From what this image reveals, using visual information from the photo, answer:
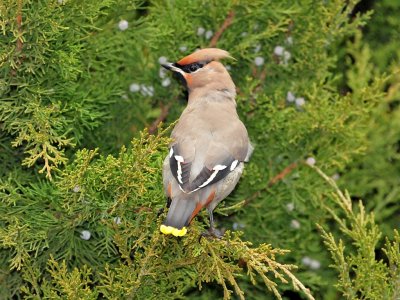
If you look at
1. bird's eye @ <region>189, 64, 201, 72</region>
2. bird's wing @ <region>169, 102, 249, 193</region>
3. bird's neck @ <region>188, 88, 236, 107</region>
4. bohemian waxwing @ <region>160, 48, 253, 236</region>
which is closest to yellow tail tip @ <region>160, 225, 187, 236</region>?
bohemian waxwing @ <region>160, 48, 253, 236</region>

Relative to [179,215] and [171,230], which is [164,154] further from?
[171,230]

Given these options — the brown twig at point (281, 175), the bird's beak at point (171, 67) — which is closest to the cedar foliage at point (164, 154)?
the brown twig at point (281, 175)

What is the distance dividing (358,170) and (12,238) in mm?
2469

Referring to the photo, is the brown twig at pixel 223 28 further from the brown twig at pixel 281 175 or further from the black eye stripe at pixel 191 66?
the brown twig at pixel 281 175

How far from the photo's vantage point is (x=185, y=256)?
3.79 metres

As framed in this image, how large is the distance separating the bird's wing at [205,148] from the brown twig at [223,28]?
54cm

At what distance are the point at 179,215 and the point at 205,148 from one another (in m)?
0.54

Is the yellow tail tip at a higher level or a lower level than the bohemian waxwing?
higher

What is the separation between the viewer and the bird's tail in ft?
11.7

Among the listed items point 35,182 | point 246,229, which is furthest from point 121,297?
point 246,229

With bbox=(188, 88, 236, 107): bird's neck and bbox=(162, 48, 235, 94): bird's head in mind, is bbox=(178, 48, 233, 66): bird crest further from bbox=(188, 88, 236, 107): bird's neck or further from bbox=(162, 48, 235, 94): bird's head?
bbox=(188, 88, 236, 107): bird's neck

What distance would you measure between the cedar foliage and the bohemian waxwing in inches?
3.7

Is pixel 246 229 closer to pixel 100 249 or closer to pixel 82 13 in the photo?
pixel 100 249

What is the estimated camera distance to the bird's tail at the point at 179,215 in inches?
141
